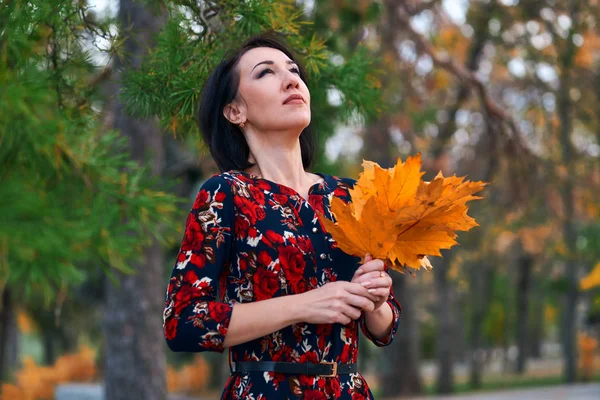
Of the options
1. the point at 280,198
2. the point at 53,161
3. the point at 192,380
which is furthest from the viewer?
the point at 192,380

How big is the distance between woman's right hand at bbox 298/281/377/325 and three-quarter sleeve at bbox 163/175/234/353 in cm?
18

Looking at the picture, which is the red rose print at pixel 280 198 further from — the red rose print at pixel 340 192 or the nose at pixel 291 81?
the nose at pixel 291 81

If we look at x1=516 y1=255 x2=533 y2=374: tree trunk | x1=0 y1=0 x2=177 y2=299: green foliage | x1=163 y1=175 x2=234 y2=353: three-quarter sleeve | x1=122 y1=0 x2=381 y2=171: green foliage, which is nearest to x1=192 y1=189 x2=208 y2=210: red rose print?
x1=163 y1=175 x2=234 y2=353: three-quarter sleeve

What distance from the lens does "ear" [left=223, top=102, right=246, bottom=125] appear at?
2186 millimetres

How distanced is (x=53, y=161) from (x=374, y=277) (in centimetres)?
134

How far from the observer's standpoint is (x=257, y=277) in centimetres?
195

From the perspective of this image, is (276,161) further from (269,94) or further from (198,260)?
(198,260)

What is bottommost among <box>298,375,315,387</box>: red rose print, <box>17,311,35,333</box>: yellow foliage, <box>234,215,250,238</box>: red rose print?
<box>298,375,315,387</box>: red rose print

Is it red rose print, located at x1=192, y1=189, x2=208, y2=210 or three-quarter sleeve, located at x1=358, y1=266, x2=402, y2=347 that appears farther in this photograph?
three-quarter sleeve, located at x1=358, y1=266, x2=402, y2=347

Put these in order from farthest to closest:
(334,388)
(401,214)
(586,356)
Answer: (586,356), (334,388), (401,214)

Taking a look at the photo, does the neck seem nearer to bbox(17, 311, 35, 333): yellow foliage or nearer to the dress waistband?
the dress waistband

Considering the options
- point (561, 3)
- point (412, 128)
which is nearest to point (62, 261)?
point (412, 128)

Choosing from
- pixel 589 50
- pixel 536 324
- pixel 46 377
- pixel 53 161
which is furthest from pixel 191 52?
pixel 536 324

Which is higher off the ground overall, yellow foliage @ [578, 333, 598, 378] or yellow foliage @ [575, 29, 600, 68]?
yellow foliage @ [575, 29, 600, 68]
